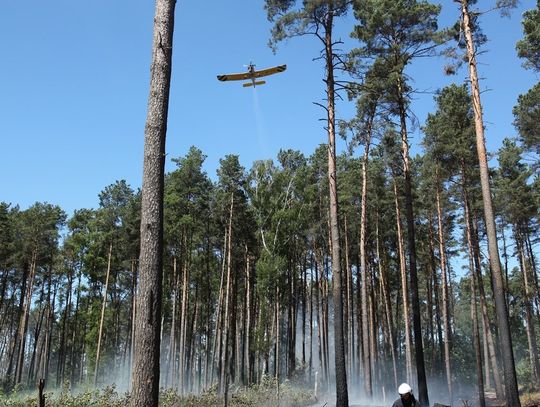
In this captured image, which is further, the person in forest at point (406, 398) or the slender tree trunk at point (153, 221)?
the person in forest at point (406, 398)

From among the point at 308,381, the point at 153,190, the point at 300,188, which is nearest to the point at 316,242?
the point at 300,188

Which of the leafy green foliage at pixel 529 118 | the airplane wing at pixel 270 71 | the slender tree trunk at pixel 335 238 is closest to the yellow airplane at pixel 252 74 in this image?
the airplane wing at pixel 270 71

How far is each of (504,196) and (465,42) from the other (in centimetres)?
1598

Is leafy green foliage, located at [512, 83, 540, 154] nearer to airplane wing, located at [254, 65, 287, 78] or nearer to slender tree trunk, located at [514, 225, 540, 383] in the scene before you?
airplane wing, located at [254, 65, 287, 78]

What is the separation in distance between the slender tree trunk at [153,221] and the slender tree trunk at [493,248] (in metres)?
10.1

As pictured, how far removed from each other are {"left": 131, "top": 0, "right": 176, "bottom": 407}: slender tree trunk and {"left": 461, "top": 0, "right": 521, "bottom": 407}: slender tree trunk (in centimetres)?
1008

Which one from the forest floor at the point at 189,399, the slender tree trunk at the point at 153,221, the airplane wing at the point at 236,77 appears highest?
the airplane wing at the point at 236,77

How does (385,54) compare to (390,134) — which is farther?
(390,134)

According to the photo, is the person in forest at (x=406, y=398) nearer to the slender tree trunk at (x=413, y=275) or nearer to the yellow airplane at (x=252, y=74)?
the slender tree trunk at (x=413, y=275)

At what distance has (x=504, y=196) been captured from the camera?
28.5 meters

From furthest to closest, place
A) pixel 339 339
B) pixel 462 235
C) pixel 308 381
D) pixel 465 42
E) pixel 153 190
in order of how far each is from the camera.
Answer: pixel 462 235 < pixel 308 381 < pixel 465 42 < pixel 339 339 < pixel 153 190

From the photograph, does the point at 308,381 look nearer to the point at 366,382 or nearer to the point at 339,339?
the point at 366,382

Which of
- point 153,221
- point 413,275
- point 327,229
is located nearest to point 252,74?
point 413,275

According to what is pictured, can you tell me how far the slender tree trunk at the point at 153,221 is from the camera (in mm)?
5156
